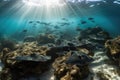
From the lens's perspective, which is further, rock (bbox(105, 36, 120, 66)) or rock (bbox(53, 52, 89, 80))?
rock (bbox(105, 36, 120, 66))

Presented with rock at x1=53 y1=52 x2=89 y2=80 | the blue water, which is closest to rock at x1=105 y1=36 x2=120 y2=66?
rock at x1=53 y1=52 x2=89 y2=80

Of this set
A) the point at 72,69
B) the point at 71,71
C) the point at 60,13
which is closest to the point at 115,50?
the point at 72,69

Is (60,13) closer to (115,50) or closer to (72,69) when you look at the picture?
(115,50)

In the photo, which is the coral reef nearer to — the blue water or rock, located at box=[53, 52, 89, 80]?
rock, located at box=[53, 52, 89, 80]

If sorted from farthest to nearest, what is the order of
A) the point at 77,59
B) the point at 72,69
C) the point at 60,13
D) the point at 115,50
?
the point at 60,13, the point at 115,50, the point at 72,69, the point at 77,59

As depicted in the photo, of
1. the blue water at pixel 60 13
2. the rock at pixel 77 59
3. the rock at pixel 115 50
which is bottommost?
the blue water at pixel 60 13

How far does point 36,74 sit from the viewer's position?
7.62 meters

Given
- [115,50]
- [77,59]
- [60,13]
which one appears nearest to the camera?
[77,59]

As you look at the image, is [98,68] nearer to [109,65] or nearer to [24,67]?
[109,65]

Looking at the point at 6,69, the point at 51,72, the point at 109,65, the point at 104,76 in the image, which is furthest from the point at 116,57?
the point at 6,69

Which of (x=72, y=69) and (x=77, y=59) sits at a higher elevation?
(x=77, y=59)

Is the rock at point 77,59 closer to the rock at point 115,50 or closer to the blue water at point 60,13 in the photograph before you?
the rock at point 115,50

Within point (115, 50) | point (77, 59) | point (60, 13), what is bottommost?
point (60, 13)

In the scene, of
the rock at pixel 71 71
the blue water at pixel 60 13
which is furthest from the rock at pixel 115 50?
the blue water at pixel 60 13
